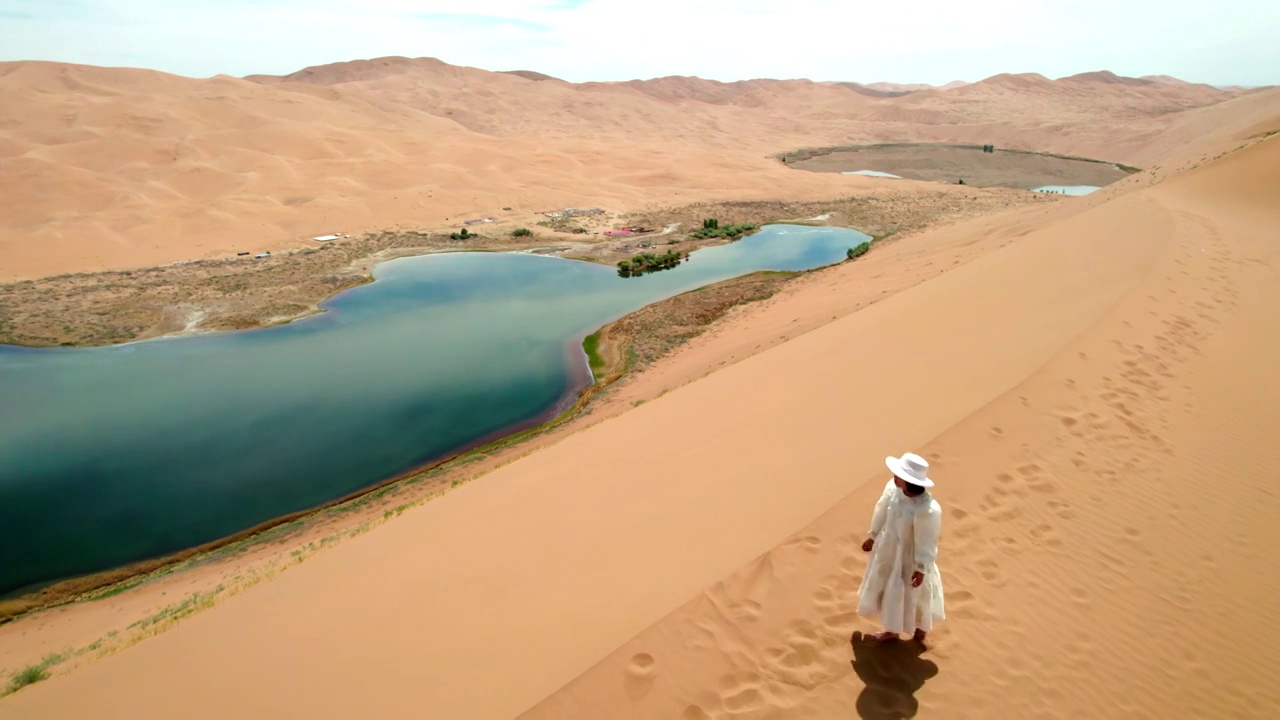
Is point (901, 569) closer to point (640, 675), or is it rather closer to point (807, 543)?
point (807, 543)

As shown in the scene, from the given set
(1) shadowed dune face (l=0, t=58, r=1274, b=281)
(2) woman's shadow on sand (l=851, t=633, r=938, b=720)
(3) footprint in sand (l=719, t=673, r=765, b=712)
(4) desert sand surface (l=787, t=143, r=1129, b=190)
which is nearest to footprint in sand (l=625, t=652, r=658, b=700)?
(3) footprint in sand (l=719, t=673, r=765, b=712)

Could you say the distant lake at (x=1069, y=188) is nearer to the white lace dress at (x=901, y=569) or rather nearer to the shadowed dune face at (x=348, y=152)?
the shadowed dune face at (x=348, y=152)

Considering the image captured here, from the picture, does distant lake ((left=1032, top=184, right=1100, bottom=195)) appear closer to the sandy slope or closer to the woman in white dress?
the sandy slope

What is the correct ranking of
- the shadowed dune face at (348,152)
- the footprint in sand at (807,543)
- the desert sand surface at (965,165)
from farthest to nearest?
1. the desert sand surface at (965,165)
2. the shadowed dune face at (348,152)
3. the footprint in sand at (807,543)

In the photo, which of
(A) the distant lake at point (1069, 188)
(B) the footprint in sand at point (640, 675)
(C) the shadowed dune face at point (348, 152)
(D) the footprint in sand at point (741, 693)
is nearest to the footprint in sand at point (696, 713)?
(D) the footprint in sand at point (741, 693)

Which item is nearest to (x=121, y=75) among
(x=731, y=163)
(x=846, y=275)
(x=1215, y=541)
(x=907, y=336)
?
(x=731, y=163)

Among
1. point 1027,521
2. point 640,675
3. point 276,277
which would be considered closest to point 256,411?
point 276,277
